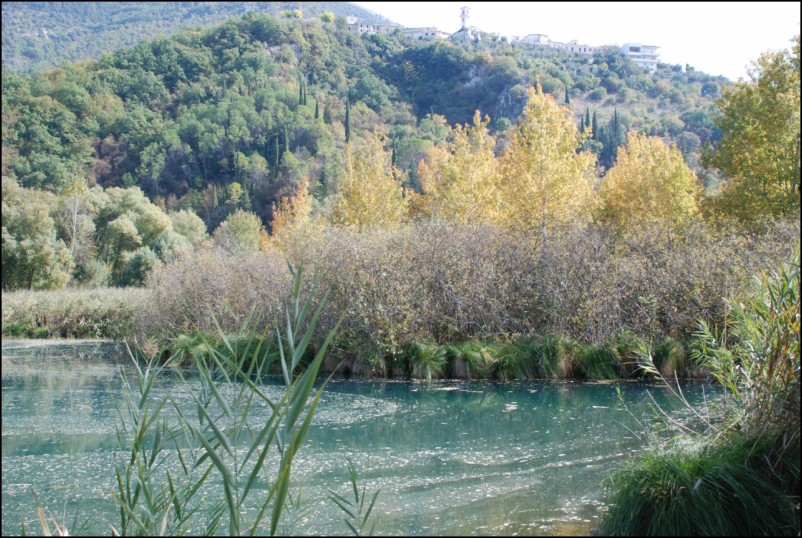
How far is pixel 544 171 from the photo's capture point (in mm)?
19516

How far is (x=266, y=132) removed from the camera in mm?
69438

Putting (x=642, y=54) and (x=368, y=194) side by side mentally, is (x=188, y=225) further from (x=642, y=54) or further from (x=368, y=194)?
(x=642, y=54)

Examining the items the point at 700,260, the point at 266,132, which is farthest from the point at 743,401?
the point at 266,132

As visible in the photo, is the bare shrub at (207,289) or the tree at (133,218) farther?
the tree at (133,218)

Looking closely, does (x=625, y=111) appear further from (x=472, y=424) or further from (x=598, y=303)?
(x=472, y=424)

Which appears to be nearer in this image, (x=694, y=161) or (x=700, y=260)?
(x=700, y=260)

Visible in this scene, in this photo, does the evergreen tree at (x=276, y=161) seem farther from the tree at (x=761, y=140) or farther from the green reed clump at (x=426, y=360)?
the green reed clump at (x=426, y=360)

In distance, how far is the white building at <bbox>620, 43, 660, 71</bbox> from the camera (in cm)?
11394

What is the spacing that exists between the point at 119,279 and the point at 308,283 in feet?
20.1

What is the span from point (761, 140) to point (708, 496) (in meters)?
15.5

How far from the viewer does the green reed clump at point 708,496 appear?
434 cm

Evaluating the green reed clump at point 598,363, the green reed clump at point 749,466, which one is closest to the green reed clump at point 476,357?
the green reed clump at point 598,363

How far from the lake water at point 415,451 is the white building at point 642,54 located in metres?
110

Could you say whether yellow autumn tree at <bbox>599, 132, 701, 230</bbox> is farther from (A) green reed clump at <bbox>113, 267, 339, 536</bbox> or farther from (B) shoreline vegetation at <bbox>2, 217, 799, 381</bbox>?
(A) green reed clump at <bbox>113, 267, 339, 536</bbox>
